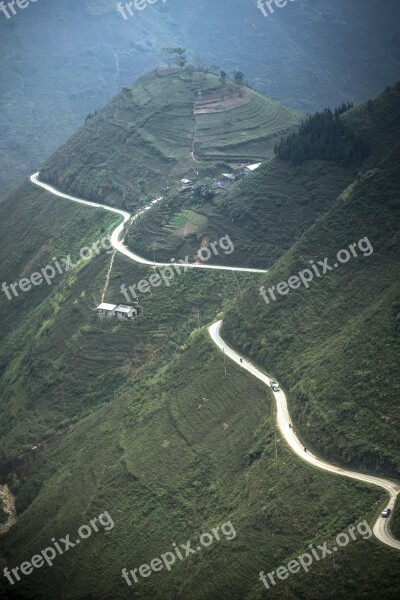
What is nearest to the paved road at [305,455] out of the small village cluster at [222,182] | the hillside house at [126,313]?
the hillside house at [126,313]

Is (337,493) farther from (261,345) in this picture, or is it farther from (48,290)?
(48,290)

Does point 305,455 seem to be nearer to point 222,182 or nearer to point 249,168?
point 222,182

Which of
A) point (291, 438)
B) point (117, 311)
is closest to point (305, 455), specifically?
point (291, 438)

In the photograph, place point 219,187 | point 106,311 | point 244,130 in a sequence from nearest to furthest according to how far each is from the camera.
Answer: point 106,311, point 219,187, point 244,130

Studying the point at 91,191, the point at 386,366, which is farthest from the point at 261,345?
the point at 91,191

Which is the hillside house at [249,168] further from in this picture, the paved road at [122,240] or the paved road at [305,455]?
the paved road at [305,455]
